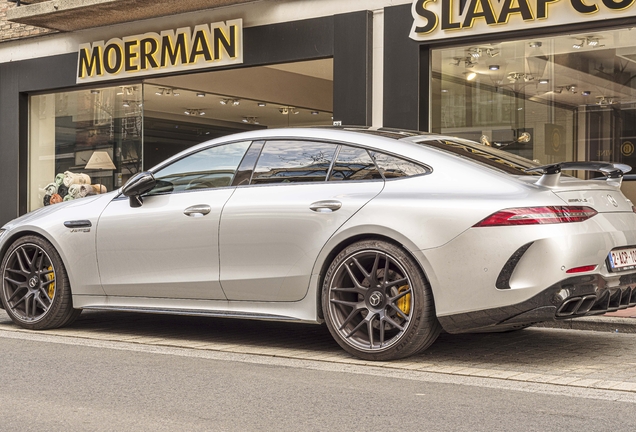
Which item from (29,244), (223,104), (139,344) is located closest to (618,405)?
(139,344)

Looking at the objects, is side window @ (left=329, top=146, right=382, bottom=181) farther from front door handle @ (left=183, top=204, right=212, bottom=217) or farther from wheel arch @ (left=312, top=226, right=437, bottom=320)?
front door handle @ (left=183, top=204, right=212, bottom=217)

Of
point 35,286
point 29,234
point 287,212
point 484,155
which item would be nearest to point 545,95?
point 484,155

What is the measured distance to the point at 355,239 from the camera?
620cm

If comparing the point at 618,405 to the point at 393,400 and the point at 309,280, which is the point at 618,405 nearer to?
the point at 393,400

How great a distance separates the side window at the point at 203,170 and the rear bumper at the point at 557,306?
6.78 ft

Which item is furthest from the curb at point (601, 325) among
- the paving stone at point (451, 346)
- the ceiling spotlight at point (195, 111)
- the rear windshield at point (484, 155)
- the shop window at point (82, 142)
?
the ceiling spotlight at point (195, 111)

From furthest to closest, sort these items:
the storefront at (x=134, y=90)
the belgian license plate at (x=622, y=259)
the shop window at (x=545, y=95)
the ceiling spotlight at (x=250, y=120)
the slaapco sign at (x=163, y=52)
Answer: the ceiling spotlight at (x=250, y=120) < the slaapco sign at (x=163, y=52) < the storefront at (x=134, y=90) < the shop window at (x=545, y=95) < the belgian license plate at (x=622, y=259)

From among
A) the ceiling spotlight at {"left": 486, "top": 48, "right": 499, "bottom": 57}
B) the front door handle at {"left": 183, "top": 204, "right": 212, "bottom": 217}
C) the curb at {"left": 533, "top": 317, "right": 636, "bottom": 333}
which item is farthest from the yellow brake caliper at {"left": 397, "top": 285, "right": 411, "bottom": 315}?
the ceiling spotlight at {"left": 486, "top": 48, "right": 499, "bottom": 57}

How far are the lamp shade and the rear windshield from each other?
32.6ft

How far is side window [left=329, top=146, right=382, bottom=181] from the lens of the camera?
6.36 metres

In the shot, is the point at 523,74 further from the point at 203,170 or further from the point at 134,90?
the point at 134,90

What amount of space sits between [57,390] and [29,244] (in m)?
2.84

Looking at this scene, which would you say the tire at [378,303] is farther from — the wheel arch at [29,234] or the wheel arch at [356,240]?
the wheel arch at [29,234]

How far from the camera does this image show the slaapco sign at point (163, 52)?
45.0 feet
